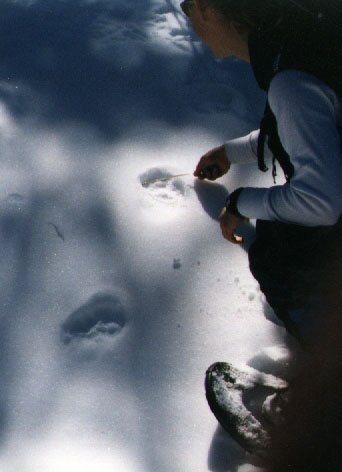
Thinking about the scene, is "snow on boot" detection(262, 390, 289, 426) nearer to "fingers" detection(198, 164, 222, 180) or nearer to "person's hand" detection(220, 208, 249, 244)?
"person's hand" detection(220, 208, 249, 244)

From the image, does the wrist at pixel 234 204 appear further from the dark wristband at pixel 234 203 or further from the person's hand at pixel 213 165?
the person's hand at pixel 213 165

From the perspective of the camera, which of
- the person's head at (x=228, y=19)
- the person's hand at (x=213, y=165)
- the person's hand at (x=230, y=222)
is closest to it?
the person's head at (x=228, y=19)

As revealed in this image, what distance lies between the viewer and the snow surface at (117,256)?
1.17 metres

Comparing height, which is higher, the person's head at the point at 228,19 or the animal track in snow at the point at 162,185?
the person's head at the point at 228,19

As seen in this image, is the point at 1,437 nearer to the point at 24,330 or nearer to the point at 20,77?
the point at 24,330

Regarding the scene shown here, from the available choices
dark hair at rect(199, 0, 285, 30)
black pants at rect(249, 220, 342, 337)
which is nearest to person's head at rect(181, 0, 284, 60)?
dark hair at rect(199, 0, 285, 30)

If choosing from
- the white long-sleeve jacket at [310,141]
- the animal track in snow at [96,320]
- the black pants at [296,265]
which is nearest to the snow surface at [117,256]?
the animal track in snow at [96,320]

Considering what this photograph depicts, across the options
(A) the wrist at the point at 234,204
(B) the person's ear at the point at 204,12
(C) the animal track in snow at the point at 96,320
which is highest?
(B) the person's ear at the point at 204,12

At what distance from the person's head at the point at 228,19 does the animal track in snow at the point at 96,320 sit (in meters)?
0.73

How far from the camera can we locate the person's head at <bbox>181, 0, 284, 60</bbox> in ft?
3.45

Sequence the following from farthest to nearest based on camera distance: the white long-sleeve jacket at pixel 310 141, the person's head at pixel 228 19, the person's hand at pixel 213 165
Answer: the person's hand at pixel 213 165
the person's head at pixel 228 19
the white long-sleeve jacket at pixel 310 141

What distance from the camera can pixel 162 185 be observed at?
1.76 metres

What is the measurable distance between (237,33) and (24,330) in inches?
36.0

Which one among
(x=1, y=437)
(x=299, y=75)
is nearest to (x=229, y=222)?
(x=299, y=75)
